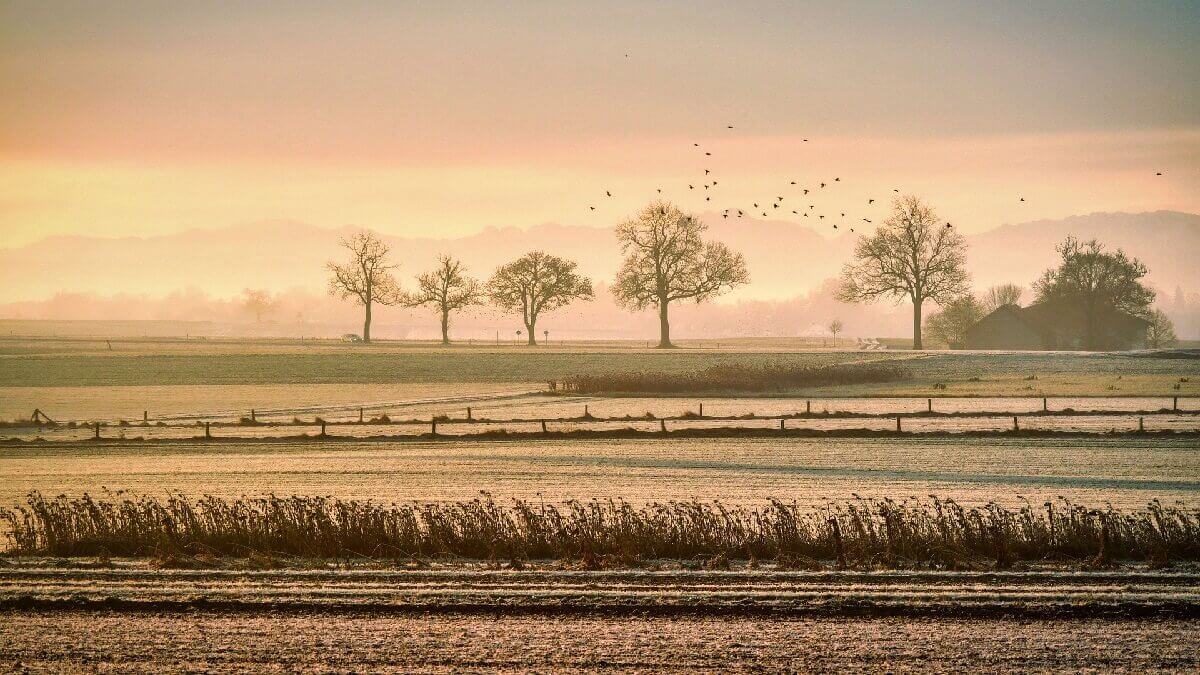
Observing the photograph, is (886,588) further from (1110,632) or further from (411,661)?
(411,661)

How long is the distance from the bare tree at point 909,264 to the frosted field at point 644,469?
74.0m

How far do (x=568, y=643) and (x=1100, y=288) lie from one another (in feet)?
385

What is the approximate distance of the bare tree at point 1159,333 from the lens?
130 metres

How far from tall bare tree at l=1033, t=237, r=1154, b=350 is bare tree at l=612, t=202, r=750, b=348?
35.7m

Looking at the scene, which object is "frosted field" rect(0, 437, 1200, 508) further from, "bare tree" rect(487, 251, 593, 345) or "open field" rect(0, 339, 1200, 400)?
"bare tree" rect(487, 251, 593, 345)

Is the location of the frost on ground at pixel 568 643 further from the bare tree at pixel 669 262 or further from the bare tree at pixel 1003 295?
the bare tree at pixel 1003 295

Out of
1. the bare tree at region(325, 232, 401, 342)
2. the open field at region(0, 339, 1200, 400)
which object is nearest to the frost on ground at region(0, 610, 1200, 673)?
the open field at region(0, 339, 1200, 400)

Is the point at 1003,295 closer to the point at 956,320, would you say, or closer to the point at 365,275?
the point at 956,320

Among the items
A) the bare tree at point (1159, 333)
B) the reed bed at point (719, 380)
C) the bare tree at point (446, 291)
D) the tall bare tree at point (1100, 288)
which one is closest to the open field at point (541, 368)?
the reed bed at point (719, 380)

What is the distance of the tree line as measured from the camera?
11562 centimetres

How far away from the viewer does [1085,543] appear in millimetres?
21516

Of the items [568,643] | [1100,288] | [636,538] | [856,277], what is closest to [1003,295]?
[1100,288]

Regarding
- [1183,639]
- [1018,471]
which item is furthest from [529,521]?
[1018,471]

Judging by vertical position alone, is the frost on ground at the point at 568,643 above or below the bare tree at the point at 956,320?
below
